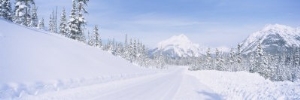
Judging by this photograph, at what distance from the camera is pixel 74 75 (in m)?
25.4

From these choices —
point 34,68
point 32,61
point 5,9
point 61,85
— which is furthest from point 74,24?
point 61,85

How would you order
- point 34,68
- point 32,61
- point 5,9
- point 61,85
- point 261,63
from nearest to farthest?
point 61,85 → point 34,68 → point 32,61 → point 5,9 → point 261,63

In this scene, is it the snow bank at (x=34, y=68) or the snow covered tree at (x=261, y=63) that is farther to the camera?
the snow covered tree at (x=261, y=63)

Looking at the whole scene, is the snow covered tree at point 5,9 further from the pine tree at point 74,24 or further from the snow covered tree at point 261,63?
the snow covered tree at point 261,63

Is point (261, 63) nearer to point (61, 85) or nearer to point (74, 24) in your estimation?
point (74, 24)

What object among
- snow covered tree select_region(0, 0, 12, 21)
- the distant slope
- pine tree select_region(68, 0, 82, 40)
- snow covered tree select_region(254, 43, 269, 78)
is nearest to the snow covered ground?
the distant slope

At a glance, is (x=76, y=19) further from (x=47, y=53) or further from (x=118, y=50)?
(x=118, y=50)

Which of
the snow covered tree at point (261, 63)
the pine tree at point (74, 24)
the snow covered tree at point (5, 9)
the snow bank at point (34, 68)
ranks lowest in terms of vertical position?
the snow covered tree at point (261, 63)

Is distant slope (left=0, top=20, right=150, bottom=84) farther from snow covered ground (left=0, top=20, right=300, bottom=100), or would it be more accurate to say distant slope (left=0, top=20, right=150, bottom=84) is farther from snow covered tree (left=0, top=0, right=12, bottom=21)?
snow covered tree (left=0, top=0, right=12, bottom=21)

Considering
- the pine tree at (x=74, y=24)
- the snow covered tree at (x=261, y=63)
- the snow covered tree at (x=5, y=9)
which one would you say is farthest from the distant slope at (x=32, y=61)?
the snow covered tree at (x=261, y=63)

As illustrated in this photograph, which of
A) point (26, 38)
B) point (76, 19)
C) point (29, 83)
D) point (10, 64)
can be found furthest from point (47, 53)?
point (76, 19)

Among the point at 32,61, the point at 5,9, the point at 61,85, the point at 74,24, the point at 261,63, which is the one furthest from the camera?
the point at 261,63

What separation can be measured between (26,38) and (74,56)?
207 inches

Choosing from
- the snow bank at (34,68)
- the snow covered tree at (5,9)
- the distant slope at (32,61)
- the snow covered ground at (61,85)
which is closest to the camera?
the snow covered ground at (61,85)
